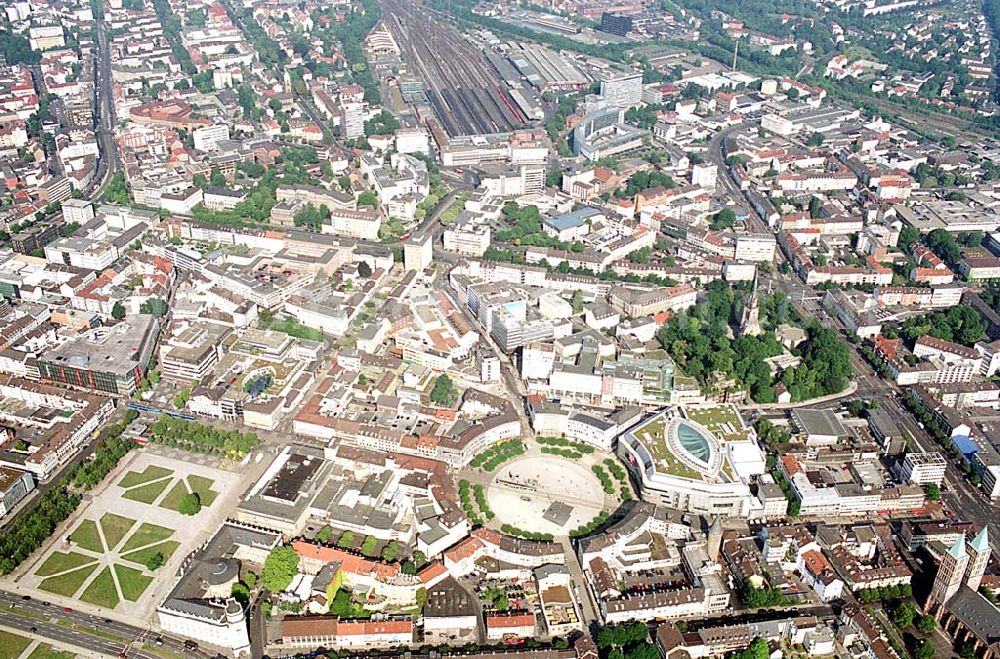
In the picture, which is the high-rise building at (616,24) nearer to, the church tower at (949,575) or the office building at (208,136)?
the office building at (208,136)

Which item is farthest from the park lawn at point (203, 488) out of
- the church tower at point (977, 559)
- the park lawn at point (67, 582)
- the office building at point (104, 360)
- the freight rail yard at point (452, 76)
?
the freight rail yard at point (452, 76)

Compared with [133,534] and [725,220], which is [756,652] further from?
[725,220]

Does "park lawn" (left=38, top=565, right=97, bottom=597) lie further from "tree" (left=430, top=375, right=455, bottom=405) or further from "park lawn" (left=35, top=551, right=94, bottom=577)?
"tree" (left=430, top=375, right=455, bottom=405)

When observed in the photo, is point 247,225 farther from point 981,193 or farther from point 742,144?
point 981,193

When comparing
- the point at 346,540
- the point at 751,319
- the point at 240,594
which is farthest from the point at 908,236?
the point at 240,594

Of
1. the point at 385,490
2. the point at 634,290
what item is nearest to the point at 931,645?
the point at 385,490
